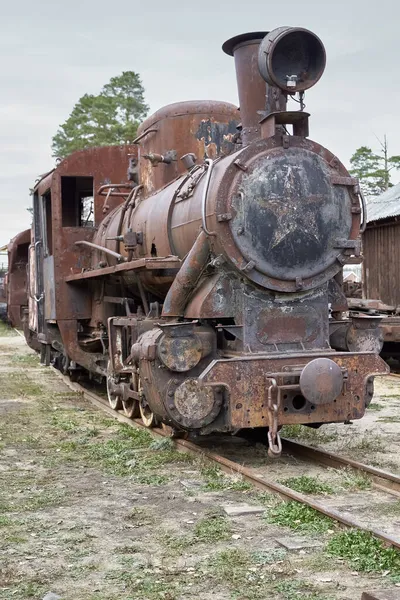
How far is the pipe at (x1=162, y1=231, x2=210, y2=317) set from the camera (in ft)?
21.7

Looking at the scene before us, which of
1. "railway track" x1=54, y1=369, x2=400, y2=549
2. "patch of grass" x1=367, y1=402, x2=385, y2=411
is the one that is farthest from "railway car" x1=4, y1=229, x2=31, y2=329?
"railway track" x1=54, y1=369, x2=400, y2=549

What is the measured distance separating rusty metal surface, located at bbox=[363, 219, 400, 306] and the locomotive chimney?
10.2 meters

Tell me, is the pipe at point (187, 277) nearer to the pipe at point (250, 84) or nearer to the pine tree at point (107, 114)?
the pipe at point (250, 84)

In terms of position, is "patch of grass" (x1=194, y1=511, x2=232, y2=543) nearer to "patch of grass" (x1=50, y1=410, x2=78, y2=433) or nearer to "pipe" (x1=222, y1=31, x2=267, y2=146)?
"pipe" (x1=222, y1=31, x2=267, y2=146)

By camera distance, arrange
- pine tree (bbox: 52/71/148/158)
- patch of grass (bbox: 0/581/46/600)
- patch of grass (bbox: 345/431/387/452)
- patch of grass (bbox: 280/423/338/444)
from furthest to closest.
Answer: pine tree (bbox: 52/71/148/158), patch of grass (bbox: 280/423/338/444), patch of grass (bbox: 345/431/387/452), patch of grass (bbox: 0/581/46/600)

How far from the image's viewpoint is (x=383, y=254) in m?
17.4

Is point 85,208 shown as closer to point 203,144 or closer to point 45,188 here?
point 45,188

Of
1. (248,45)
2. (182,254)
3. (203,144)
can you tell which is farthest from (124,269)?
(248,45)

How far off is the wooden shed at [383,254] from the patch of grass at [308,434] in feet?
29.6

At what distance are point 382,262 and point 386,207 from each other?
1.52 m

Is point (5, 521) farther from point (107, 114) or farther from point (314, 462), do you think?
point (107, 114)

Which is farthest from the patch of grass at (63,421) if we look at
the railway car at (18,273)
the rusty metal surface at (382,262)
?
the railway car at (18,273)

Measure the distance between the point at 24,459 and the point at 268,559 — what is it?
3467mm

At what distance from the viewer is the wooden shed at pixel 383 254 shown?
16.8 meters
